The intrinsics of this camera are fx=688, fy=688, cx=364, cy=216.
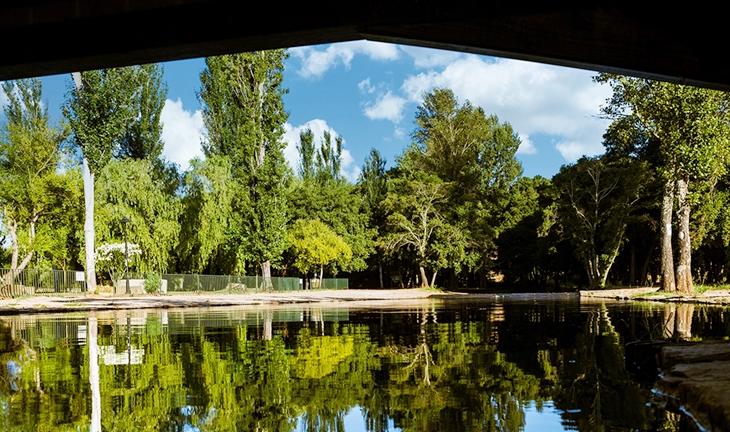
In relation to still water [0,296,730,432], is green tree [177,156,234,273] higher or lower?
higher

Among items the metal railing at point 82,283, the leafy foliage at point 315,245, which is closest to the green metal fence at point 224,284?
the metal railing at point 82,283

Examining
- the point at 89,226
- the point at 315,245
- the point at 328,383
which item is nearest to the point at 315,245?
the point at 315,245

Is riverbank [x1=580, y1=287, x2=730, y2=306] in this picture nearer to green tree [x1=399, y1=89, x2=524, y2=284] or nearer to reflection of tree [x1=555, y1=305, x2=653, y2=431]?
reflection of tree [x1=555, y1=305, x2=653, y2=431]

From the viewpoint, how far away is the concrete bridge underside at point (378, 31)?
5.02 m

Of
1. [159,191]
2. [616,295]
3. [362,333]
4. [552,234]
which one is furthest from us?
[552,234]

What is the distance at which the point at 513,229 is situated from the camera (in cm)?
5422

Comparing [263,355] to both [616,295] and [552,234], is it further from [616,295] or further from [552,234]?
[552,234]

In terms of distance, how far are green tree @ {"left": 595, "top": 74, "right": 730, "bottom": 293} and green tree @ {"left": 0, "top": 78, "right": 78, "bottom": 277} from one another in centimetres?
2924

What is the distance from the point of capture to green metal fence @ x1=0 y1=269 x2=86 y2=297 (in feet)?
108

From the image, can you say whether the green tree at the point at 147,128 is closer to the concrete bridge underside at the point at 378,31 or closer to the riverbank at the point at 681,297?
the riverbank at the point at 681,297

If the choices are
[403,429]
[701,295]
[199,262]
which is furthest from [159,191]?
[403,429]

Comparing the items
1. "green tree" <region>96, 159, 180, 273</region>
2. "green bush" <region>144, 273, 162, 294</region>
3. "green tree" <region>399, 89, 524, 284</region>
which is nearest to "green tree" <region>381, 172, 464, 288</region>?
"green tree" <region>399, 89, 524, 284</region>

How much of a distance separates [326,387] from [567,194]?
1532 inches

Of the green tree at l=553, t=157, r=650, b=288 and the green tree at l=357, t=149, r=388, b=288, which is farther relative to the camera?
the green tree at l=357, t=149, r=388, b=288
